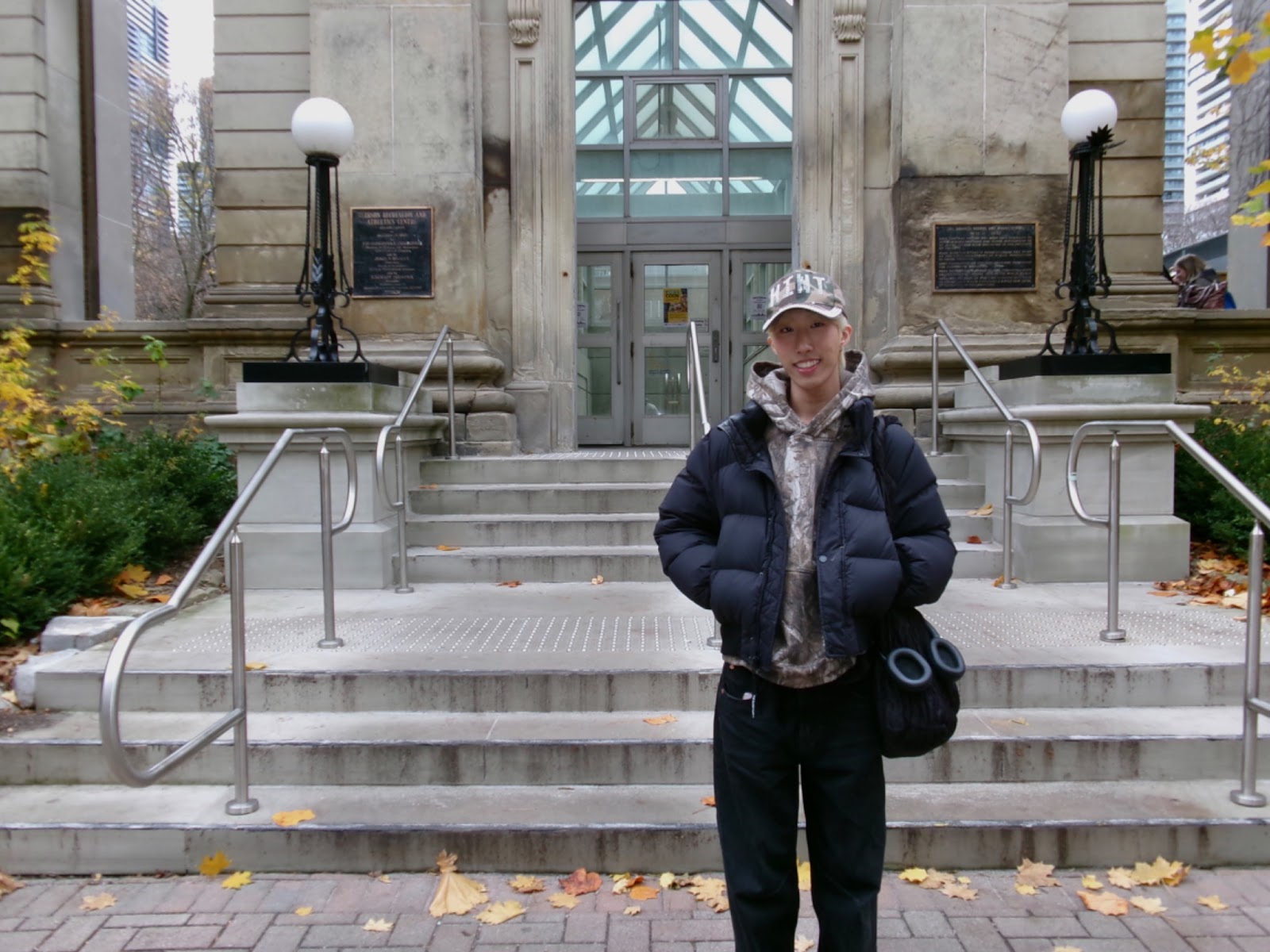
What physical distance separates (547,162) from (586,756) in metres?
6.96

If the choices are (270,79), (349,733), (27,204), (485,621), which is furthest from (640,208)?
(349,733)

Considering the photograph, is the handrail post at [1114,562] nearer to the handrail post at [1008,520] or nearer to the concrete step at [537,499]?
the handrail post at [1008,520]

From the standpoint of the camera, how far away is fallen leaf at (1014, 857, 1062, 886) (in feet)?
11.2

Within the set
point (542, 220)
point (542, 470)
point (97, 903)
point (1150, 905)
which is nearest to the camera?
point (1150, 905)

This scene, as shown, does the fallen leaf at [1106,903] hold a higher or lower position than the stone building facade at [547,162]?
lower

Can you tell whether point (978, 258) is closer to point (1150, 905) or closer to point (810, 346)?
point (1150, 905)

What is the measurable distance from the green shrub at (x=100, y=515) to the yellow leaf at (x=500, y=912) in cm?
330

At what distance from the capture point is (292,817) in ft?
12.0

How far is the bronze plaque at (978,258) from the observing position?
8.89 metres

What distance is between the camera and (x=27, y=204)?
394 inches

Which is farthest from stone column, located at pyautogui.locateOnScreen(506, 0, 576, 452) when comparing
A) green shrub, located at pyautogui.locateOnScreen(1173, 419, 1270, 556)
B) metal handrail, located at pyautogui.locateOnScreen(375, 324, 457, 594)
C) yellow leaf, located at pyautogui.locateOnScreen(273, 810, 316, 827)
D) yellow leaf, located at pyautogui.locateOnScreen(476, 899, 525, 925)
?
yellow leaf, located at pyautogui.locateOnScreen(476, 899, 525, 925)

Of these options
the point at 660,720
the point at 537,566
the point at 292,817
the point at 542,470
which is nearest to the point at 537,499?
the point at 542,470

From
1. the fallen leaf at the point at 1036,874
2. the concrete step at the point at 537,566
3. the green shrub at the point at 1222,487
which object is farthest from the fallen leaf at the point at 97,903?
the green shrub at the point at 1222,487

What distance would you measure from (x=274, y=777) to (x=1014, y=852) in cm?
283
